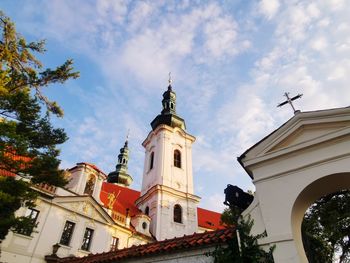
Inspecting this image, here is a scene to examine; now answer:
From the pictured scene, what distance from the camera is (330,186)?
6891 mm

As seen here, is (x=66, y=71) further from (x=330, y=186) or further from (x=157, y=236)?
(x=157, y=236)

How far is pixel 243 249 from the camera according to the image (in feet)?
21.6

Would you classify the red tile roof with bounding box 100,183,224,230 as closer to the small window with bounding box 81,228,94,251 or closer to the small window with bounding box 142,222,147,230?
the small window with bounding box 142,222,147,230

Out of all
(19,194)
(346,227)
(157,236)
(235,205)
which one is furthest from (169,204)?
(235,205)

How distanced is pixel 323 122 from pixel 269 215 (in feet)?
8.84

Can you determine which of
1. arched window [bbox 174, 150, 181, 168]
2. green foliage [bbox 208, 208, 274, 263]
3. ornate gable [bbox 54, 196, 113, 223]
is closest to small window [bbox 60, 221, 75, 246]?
ornate gable [bbox 54, 196, 113, 223]

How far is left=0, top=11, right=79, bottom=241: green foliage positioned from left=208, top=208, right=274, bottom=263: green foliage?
682 centimetres

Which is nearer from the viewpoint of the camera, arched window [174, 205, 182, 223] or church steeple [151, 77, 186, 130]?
arched window [174, 205, 182, 223]

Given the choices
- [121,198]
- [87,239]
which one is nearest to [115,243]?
[87,239]

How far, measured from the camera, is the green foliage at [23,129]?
395 inches

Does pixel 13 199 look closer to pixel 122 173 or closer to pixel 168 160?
pixel 168 160

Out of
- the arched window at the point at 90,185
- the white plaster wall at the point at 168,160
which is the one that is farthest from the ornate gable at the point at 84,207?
the white plaster wall at the point at 168,160

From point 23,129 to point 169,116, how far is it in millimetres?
23872

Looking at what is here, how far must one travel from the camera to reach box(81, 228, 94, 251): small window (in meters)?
18.7
